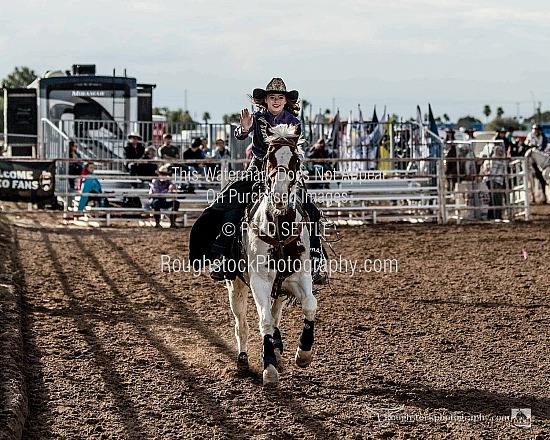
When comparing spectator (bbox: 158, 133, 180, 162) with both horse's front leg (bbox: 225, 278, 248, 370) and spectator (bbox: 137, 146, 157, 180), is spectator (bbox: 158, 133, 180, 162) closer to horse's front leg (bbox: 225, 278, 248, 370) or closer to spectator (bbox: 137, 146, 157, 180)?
spectator (bbox: 137, 146, 157, 180)

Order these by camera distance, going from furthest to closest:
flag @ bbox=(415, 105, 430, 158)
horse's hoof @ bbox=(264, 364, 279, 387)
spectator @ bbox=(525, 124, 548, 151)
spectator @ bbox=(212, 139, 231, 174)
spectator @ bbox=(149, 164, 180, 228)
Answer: spectator @ bbox=(525, 124, 548, 151) → flag @ bbox=(415, 105, 430, 158) → spectator @ bbox=(212, 139, 231, 174) → spectator @ bbox=(149, 164, 180, 228) → horse's hoof @ bbox=(264, 364, 279, 387)

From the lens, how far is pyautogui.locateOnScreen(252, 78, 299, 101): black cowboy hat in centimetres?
737

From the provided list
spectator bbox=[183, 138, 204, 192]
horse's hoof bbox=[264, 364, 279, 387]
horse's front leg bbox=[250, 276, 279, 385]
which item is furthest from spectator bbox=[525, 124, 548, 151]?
horse's hoof bbox=[264, 364, 279, 387]

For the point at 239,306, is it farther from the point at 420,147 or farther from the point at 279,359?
A: the point at 420,147

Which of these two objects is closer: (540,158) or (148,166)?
(148,166)

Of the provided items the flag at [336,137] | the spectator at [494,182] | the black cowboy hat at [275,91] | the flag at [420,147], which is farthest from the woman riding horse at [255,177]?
the flag at [336,137]

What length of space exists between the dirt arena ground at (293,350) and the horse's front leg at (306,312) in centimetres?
19

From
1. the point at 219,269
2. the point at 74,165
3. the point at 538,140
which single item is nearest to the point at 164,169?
the point at 74,165

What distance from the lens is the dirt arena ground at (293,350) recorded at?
5.99m

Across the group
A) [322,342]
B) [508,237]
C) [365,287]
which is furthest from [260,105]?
[508,237]

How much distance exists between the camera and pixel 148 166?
19.3 meters

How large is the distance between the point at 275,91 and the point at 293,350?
7.51 ft

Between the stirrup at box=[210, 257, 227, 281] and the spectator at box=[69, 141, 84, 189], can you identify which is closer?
the stirrup at box=[210, 257, 227, 281]

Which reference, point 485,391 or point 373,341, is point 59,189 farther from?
point 485,391
